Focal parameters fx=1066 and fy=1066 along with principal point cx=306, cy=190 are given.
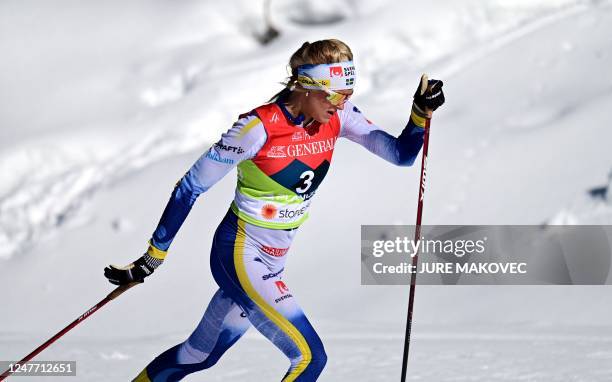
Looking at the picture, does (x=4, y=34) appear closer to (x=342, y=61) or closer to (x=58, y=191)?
(x=58, y=191)

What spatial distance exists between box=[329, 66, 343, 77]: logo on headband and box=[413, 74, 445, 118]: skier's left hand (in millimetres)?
418

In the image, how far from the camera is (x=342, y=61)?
4.64 meters

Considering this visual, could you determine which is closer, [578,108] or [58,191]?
[578,108]

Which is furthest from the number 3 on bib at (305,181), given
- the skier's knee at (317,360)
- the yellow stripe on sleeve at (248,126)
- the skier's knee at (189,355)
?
the skier's knee at (189,355)

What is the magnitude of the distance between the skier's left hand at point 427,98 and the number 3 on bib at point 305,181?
582 mm

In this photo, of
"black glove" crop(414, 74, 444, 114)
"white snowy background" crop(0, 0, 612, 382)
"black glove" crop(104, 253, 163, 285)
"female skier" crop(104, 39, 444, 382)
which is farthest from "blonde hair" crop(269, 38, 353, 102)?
"white snowy background" crop(0, 0, 612, 382)

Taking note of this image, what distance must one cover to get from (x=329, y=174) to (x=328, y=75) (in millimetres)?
7317

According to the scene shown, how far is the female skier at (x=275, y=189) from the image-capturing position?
4.62 meters

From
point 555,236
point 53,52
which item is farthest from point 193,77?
point 555,236

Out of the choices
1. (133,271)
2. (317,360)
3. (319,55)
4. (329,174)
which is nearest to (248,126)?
(319,55)

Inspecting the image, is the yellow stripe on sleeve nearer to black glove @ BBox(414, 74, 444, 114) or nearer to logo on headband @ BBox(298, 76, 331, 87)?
logo on headband @ BBox(298, 76, 331, 87)

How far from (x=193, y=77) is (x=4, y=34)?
15.8 ft

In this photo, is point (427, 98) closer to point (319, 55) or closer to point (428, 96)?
point (428, 96)

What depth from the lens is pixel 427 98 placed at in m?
4.81
